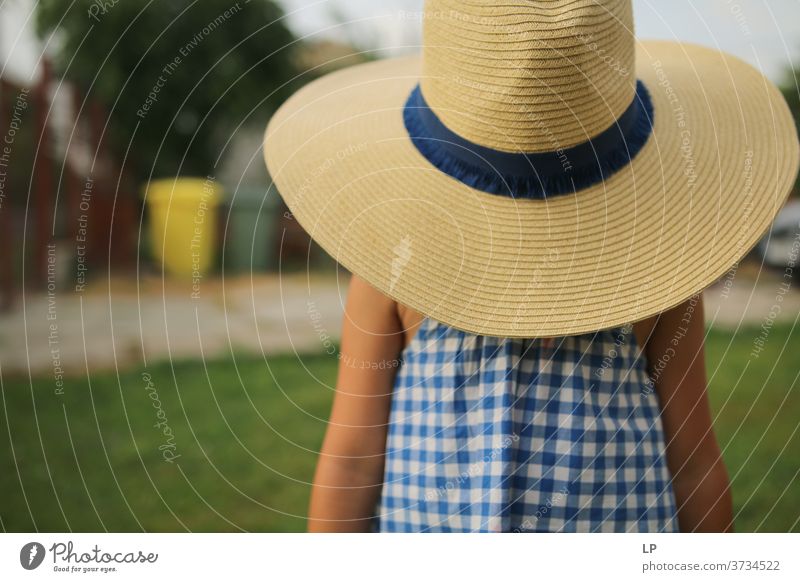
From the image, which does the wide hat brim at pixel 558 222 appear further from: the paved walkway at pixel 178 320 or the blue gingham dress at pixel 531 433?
the paved walkway at pixel 178 320

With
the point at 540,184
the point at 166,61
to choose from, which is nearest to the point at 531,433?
the point at 540,184

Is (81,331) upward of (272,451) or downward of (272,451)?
upward

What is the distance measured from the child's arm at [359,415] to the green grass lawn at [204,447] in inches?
43.9

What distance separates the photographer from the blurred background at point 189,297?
248 centimetres

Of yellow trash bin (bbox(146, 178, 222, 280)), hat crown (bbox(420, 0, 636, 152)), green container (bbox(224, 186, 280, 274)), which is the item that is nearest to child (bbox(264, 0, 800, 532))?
hat crown (bbox(420, 0, 636, 152))

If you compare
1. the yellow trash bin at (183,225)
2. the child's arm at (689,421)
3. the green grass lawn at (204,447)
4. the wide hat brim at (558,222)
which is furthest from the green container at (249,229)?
the child's arm at (689,421)

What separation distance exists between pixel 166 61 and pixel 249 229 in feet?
5.02

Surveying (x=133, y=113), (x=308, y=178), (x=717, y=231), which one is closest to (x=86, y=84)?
(x=133, y=113)

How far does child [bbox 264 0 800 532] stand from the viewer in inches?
38.8

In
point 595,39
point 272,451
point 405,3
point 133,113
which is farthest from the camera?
point 133,113

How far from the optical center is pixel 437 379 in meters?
1.07

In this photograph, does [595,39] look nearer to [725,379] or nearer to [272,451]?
[272,451]
